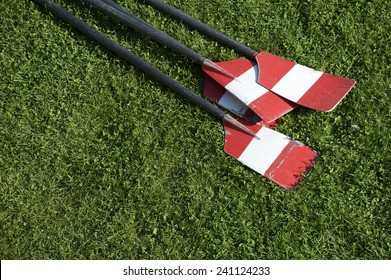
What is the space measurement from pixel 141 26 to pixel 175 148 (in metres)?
1.15

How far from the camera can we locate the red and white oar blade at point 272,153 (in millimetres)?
3742

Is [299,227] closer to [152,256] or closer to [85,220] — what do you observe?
[152,256]

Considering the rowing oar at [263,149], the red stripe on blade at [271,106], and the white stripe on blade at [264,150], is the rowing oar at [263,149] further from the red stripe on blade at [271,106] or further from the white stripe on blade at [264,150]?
the red stripe on blade at [271,106]

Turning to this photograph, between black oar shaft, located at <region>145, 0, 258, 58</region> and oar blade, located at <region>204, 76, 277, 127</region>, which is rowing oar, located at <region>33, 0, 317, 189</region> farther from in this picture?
black oar shaft, located at <region>145, 0, 258, 58</region>

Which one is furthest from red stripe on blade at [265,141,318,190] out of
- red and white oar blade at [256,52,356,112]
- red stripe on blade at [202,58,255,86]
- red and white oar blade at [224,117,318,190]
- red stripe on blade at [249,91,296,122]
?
red stripe on blade at [202,58,255,86]

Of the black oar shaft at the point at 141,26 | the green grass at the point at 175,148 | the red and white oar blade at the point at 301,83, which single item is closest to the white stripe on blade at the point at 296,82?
the red and white oar blade at the point at 301,83

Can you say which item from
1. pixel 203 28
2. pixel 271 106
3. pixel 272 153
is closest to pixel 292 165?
pixel 272 153

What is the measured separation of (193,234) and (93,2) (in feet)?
7.50

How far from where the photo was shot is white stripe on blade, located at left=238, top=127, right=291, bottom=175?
3816 millimetres

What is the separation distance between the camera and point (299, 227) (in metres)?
3.54

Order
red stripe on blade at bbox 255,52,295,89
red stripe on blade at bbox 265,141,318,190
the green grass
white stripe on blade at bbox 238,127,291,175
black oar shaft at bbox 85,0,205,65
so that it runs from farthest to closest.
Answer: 1. black oar shaft at bbox 85,0,205,65
2. red stripe on blade at bbox 255,52,295,89
3. white stripe on blade at bbox 238,127,291,175
4. red stripe on blade at bbox 265,141,318,190
5. the green grass

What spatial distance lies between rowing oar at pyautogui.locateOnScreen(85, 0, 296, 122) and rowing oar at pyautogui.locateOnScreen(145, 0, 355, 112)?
0.05m

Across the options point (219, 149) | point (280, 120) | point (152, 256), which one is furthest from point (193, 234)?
point (280, 120)

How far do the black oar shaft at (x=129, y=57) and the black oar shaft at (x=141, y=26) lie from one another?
0.66ft
